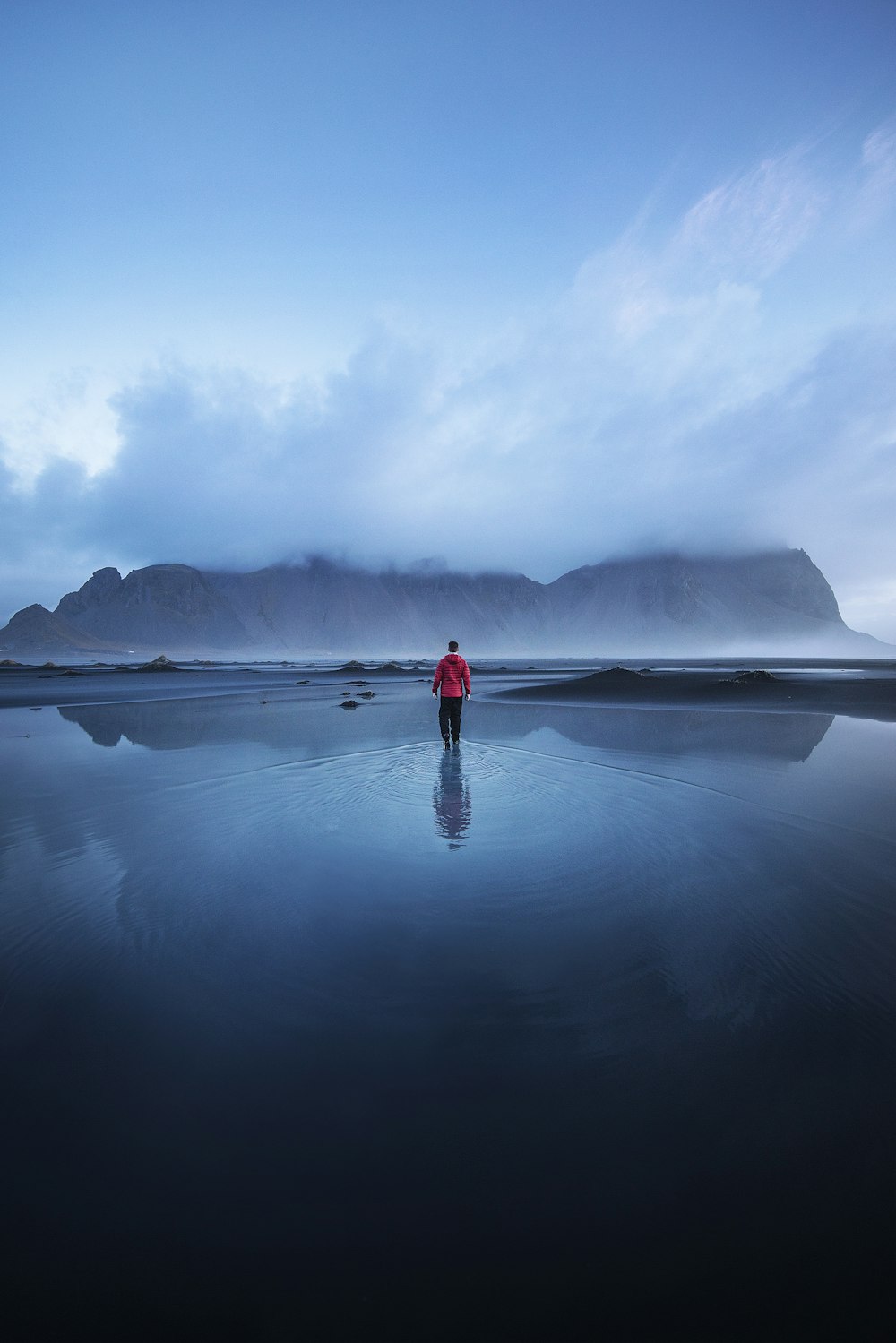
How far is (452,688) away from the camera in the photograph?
43.2 ft

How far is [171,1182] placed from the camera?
7.59 feet

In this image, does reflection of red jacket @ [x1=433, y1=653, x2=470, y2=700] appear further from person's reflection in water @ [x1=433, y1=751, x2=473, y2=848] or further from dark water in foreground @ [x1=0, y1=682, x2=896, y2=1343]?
dark water in foreground @ [x1=0, y1=682, x2=896, y2=1343]

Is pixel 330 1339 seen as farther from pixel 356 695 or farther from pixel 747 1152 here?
pixel 356 695

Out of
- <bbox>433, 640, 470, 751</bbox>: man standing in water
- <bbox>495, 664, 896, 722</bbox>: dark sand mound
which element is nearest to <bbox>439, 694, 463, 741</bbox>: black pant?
<bbox>433, 640, 470, 751</bbox>: man standing in water

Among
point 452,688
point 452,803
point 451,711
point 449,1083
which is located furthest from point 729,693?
point 449,1083

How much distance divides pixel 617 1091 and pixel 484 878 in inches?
108

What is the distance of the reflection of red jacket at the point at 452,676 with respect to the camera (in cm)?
1319

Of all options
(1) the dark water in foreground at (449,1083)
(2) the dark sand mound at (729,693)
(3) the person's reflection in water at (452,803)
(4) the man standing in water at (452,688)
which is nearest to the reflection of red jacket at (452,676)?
(4) the man standing in water at (452,688)

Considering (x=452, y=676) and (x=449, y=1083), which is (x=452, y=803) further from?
(x=449, y=1083)

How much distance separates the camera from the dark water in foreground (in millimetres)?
1959

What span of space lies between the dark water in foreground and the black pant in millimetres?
6392

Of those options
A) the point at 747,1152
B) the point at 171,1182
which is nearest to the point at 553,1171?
the point at 747,1152

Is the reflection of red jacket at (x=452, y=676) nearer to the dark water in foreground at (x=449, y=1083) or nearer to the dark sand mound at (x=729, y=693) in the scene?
the dark water in foreground at (x=449, y=1083)

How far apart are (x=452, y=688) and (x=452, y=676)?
11.2 inches
